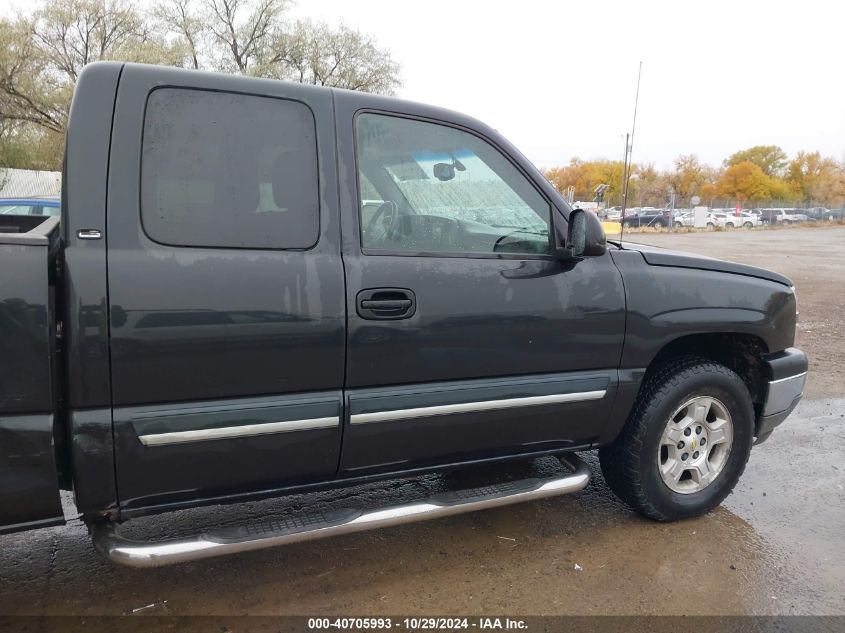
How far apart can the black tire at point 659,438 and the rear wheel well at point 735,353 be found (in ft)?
0.25

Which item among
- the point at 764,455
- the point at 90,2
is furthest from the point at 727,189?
the point at 764,455

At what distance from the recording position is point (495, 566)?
2922 mm

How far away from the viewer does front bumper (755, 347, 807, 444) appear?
11.2ft

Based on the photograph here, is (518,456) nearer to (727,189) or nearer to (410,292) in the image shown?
(410,292)

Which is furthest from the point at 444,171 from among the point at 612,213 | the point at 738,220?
the point at 738,220

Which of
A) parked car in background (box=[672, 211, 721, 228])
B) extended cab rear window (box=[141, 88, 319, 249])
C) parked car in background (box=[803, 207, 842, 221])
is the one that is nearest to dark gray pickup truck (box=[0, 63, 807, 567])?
extended cab rear window (box=[141, 88, 319, 249])

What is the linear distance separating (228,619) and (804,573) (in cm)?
253

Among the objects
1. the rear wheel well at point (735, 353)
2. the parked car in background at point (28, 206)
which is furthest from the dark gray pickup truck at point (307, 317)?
the parked car in background at point (28, 206)

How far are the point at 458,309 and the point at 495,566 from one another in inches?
48.4

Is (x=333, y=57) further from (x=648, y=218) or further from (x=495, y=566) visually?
(x=495, y=566)

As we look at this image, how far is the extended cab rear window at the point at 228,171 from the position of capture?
222 centimetres

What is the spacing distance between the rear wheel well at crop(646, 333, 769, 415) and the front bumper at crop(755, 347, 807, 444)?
36mm

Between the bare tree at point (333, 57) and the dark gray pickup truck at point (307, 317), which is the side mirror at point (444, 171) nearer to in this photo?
the dark gray pickup truck at point (307, 317)

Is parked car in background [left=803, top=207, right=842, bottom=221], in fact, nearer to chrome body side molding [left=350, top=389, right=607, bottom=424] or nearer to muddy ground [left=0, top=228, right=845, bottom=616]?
muddy ground [left=0, top=228, right=845, bottom=616]
